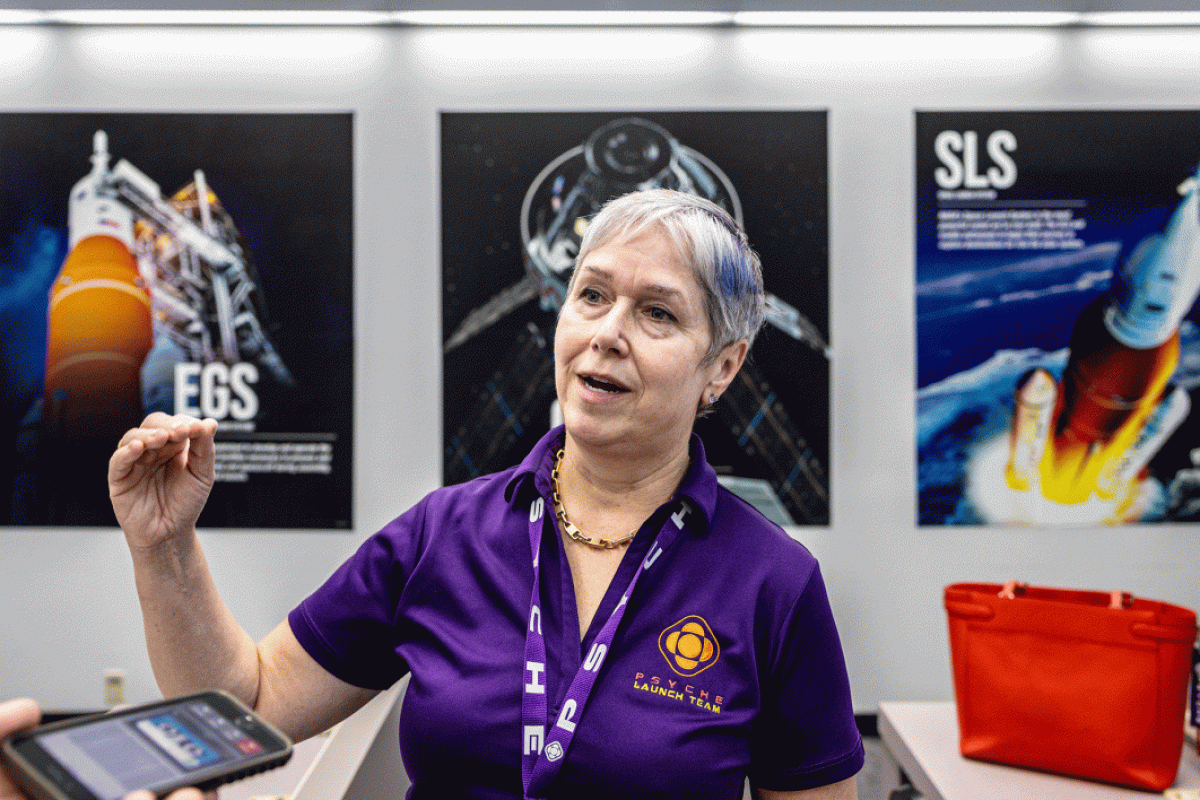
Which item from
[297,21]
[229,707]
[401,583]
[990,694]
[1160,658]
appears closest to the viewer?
[229,707]

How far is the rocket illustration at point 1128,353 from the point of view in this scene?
102 inches

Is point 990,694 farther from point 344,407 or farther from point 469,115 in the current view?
point 469,115

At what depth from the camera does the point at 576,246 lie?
2.56m

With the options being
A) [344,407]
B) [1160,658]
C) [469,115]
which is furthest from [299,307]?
[1160,658]

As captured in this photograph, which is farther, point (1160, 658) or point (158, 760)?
point (1160, 658)

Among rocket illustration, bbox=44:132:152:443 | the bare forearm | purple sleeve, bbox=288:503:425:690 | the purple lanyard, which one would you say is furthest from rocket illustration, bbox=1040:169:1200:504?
rocket illustration, bbox=44:132:152:443

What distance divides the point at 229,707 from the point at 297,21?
7.96 ft

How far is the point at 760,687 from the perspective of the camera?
3.18 feet

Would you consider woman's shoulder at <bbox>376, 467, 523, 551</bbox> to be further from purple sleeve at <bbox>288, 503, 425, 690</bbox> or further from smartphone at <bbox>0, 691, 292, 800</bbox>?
smartphone at <bbox>0, 691, 292, 800</bbox>

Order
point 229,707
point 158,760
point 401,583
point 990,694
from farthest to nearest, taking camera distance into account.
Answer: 1. point 990,694
2. point 401,583
3. point 229,707
4. point 158,760

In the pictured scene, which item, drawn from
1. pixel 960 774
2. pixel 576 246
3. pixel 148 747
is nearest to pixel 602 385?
pixel 148 747

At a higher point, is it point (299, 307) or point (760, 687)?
point (299, 307)

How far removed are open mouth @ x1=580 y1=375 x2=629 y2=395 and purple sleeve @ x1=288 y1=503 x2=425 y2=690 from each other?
1.10 feet

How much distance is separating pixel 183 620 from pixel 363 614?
8.8 inches
